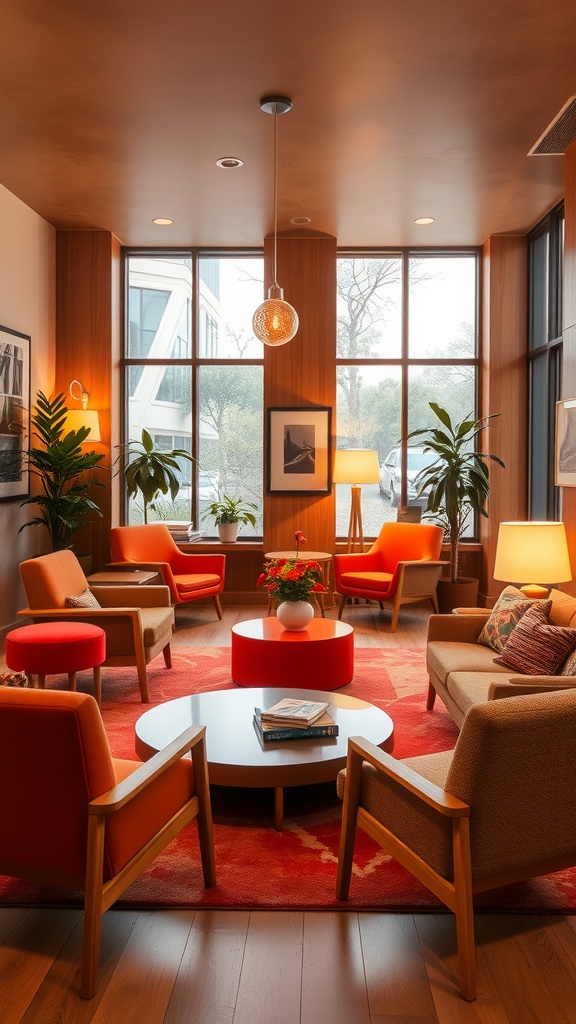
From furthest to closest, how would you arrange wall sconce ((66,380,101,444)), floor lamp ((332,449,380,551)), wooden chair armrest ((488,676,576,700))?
1. floor lamp ((332,449,380,551))
2. wall sconce ((66,380,101,444))
3. wooden chair armrest ((488,676,576,700))

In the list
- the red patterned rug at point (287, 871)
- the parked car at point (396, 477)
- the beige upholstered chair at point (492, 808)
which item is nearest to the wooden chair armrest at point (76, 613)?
the red patterned rug at point (287, 871)

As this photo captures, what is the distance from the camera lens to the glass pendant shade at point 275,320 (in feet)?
17.9

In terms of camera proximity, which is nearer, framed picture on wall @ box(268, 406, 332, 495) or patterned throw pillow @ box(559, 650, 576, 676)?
patterned throw pillow @ box(559, 650, 576, 676)

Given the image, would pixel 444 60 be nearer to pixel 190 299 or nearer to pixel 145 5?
pixel 145 5

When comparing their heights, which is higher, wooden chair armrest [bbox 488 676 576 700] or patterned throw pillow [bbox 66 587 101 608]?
patterned throw pillow [bbox 66 587 101 608]

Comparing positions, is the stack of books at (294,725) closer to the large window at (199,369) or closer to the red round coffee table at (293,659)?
the red round coffee table at (293,659)

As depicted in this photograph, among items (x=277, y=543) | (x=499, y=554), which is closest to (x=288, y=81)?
(x=499, y=554)

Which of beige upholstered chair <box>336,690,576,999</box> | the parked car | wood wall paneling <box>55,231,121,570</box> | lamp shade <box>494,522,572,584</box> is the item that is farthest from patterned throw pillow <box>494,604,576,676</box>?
wood wall paneling <box>55,231,121,570</box>

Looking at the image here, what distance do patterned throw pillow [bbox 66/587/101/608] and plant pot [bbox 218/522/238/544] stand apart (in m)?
3.04

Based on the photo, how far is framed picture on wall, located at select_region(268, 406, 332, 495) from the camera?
795 centimetres

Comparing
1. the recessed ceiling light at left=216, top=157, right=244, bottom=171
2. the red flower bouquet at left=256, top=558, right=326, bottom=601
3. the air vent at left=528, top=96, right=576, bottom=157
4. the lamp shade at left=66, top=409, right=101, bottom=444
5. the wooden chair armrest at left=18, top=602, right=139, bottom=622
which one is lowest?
the wooden chair armrest at left=18, top=602, right=139, bottom=622

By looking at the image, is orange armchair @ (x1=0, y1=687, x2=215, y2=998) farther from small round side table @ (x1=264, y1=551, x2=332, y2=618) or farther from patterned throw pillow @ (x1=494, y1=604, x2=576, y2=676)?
small round side table @ (x1=264, y1=551, x2=332, y2=618)

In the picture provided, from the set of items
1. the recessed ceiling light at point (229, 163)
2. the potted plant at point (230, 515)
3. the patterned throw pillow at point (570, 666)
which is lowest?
the patterned throw pillow at point (570, 666)

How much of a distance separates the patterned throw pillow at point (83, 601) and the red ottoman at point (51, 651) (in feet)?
1.38
